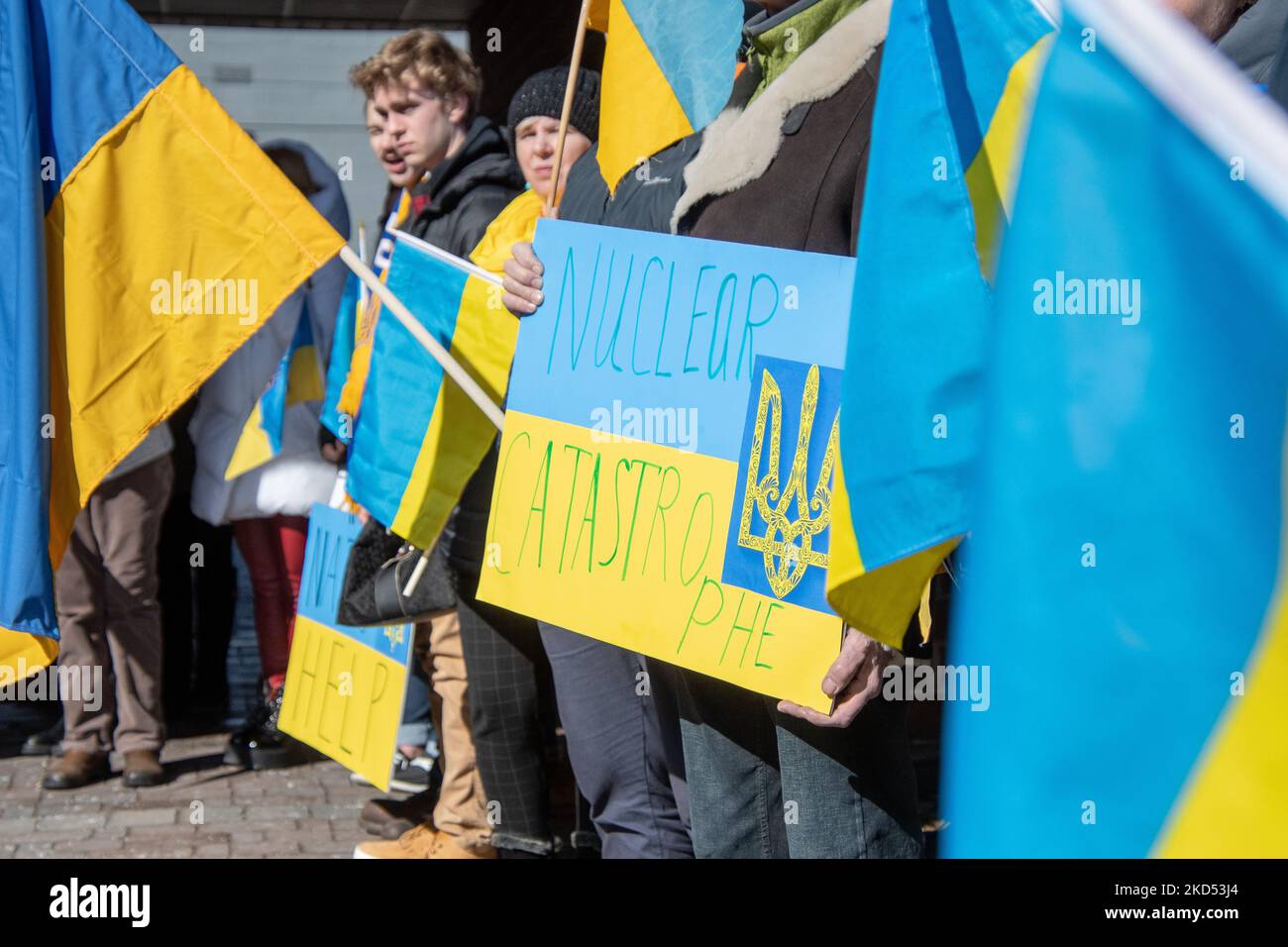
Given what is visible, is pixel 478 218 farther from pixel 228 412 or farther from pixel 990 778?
pixel 990 778

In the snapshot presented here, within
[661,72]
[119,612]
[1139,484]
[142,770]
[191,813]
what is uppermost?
[661,72]

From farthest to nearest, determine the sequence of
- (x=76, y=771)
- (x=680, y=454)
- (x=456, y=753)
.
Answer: (x=76, y=771) < (x=456, y=753) < (x=680, y=454)

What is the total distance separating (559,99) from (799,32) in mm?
1633

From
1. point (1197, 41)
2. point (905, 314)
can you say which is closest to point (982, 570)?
point (1197, 41)

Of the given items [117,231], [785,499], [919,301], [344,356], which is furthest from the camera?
[344,356]

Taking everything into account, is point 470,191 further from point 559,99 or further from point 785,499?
point 785,499

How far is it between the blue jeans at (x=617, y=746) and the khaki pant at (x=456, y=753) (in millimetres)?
931

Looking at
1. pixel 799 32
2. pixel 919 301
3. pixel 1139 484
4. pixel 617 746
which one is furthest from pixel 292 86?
pixel 1139 484

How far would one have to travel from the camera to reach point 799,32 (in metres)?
2.39

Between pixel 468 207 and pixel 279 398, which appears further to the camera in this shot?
pixel 279 398

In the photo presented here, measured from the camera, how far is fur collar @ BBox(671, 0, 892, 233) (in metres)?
2.32

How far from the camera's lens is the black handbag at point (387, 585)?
12.9 ft

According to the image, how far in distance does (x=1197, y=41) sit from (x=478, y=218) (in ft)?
10.0

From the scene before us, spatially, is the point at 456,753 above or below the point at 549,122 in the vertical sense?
below
